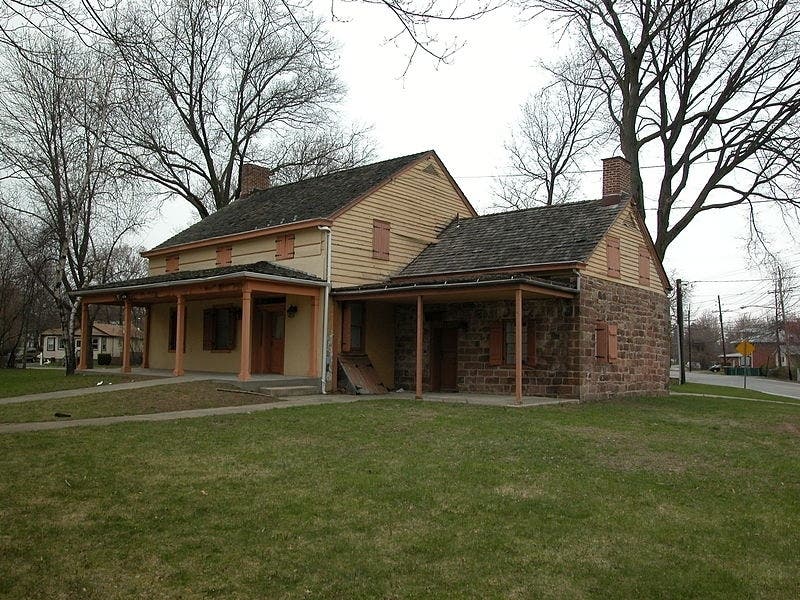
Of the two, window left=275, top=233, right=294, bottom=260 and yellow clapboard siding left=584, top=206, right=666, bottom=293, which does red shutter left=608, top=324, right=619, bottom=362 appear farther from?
window left=275, top=233, right=294, bottom=260

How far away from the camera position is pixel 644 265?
21297 millimetres

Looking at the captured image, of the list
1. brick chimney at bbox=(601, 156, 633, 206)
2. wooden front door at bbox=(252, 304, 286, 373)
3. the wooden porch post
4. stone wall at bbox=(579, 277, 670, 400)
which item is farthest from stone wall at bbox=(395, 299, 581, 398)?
brick chimney at bbox=(601, 156, 633, 206)

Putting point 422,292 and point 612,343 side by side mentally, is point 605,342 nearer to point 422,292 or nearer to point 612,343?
point 612,343

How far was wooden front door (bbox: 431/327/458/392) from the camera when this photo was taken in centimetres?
1978

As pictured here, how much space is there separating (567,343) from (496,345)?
1.95 meters

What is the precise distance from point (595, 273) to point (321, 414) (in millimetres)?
8873

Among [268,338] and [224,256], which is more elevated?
[224,256]

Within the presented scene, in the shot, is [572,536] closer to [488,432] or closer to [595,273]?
[488,432]

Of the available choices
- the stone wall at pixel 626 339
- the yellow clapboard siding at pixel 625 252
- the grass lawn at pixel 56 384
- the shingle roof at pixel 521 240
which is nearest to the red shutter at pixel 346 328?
the shingle roof at pixel 521 240

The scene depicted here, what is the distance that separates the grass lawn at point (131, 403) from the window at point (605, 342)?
846 cm

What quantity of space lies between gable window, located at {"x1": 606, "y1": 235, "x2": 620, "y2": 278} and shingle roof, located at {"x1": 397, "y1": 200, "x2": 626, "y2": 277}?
0.57 m

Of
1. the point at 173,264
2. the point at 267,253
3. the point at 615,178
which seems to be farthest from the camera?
the point at 173,264

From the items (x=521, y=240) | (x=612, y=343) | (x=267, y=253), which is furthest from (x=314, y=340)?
(x=612, y=343)

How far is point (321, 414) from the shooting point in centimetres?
1268
